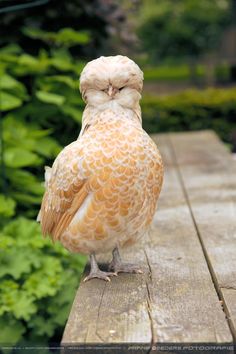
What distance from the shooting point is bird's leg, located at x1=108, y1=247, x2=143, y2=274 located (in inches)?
112

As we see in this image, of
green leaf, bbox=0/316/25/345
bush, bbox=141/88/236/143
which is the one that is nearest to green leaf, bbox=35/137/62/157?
green leaf, bbox=0/316/25/345

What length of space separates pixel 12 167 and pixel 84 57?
238 cm

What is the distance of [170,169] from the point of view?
577 centimetres

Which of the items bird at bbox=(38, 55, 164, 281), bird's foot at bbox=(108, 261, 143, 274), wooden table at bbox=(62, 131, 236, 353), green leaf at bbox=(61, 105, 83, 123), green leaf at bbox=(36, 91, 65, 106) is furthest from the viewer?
green leaf at bbox=(61, 105, 83, 123)

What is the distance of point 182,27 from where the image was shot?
22547mm

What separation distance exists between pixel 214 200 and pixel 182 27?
1914 centimetres

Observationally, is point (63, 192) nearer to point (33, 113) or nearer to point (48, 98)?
point (48, 98)

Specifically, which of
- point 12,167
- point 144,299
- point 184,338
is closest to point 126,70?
point 144,299

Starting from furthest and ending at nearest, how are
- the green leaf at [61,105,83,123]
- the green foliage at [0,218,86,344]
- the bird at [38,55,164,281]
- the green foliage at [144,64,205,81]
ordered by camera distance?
the green foliage at [144,64,205,81]
the green leaf at [61,105,83,123]
the green foliage at [0,218,86,344]
the bird at [38,55,164,281]

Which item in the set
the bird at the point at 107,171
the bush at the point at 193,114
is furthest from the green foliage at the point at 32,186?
the bush at the point at 193,114

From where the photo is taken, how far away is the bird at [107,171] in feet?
8.45

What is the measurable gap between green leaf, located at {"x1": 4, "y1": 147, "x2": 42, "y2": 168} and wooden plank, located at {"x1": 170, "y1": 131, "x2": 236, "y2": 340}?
127cm

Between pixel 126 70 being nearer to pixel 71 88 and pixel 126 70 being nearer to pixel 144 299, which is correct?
pixel 144 299

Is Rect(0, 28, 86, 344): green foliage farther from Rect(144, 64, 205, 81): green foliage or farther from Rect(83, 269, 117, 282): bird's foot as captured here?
Rect(144, 64, 205, 81): green foliage
